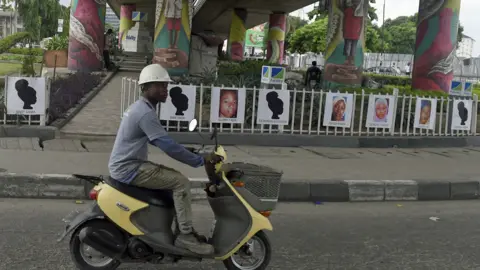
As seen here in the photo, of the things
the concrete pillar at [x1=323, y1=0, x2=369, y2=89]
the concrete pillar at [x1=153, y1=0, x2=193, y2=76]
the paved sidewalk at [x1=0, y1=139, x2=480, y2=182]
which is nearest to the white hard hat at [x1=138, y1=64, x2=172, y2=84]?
the paved sidewalk at [x1=0, y1=139, x2=480, y2=182]

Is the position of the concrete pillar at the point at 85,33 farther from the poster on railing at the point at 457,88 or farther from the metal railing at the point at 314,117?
the poster on railing at the point at 457,88

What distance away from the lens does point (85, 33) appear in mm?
19641

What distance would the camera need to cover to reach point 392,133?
10898 mm

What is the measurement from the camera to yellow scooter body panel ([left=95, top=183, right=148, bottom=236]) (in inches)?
145

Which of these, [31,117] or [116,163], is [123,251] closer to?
[116,163]

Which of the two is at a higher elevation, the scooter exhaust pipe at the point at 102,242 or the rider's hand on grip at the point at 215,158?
the rider's hand on grip at the point at 215,158

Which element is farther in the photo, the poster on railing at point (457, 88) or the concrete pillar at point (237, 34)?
the concrete pillar at point (237, 34)

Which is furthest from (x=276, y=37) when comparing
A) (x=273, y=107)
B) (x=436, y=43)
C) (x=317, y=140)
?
(x=273, y=107)

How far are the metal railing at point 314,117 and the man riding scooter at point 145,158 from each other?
560cm

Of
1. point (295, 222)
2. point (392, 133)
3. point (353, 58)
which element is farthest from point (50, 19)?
point (295, 222)

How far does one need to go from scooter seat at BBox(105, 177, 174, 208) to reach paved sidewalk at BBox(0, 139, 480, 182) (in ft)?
10.5

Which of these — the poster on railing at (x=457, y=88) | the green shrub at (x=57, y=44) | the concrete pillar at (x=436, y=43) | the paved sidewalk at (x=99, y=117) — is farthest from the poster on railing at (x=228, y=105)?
the green shrub at (x=57, y=44)

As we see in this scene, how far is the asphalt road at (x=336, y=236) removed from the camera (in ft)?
14.5

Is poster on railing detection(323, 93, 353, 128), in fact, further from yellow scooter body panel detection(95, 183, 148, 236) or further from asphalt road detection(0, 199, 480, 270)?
yellow scooter body panel detection(95, 183, 148, 236)
